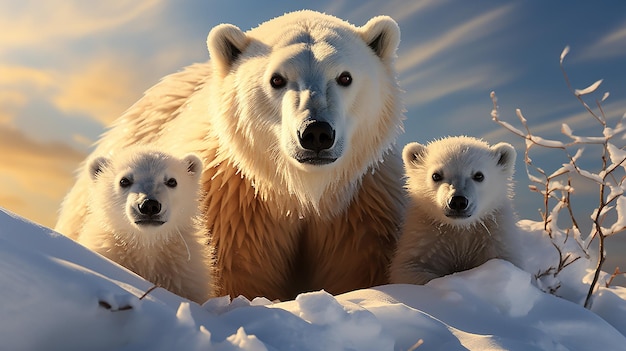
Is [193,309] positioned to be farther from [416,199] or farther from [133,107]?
[133,107]

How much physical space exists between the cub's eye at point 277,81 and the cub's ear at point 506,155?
1.40 metres

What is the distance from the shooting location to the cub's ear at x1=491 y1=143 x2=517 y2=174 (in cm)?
441

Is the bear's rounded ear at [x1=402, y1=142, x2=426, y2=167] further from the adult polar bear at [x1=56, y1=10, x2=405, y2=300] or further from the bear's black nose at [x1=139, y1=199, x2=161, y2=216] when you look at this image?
the bear's black nose at [x1=139, y1=199, x2=161, y2=216]

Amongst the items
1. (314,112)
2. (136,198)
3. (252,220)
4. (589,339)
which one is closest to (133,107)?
(252,220)

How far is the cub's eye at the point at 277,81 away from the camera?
4.00m

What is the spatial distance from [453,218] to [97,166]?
2.11 metres

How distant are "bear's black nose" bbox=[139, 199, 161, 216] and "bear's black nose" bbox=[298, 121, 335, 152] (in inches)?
32.4

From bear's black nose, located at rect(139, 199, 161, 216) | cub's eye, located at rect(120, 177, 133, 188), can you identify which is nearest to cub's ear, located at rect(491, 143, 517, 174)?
bear's black nose, located at rect(139, 199, 161, 216)

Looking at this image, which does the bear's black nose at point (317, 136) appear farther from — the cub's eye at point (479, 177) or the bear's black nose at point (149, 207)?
the cub's eye at point (479, 177)

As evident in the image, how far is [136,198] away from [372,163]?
1.46 meters

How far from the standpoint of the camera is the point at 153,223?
3.72m

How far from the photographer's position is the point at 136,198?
373cm

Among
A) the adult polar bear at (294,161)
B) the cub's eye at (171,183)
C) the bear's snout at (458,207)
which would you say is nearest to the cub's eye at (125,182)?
the cub's eye at (171,183)

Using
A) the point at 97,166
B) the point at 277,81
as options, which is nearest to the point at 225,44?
the point at 277,81
